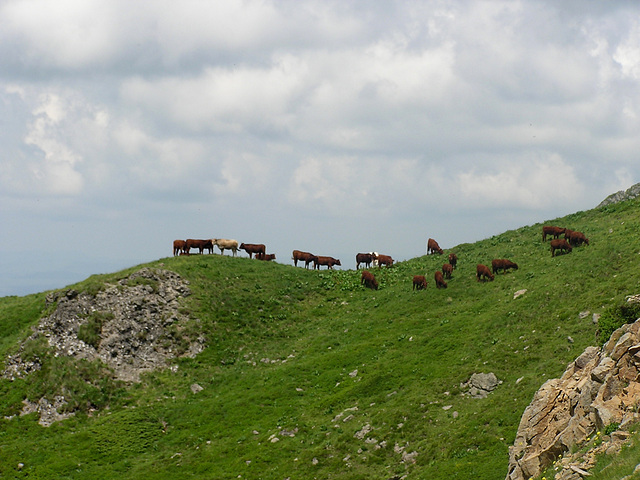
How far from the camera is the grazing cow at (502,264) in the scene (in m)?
55.9

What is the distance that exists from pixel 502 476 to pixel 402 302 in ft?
99.0

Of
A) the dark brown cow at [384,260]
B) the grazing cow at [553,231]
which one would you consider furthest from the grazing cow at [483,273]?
the dark brown cow at [384,260]

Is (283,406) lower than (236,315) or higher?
lower

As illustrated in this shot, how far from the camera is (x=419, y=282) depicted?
5853cm

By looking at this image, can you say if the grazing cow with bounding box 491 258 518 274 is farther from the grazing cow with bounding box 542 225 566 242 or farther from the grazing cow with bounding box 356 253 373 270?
the grazing cow with bounding box 356 253 373 270

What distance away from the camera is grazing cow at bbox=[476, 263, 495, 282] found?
5506 cm

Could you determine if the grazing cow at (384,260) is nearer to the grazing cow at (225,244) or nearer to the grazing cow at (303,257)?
the grazing cow at (303,257)

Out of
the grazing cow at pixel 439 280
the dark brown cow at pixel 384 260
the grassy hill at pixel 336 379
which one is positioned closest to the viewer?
the grassy hill at pixel 336 379

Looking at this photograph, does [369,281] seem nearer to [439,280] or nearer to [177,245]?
[439,280]

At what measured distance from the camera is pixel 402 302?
2213 inches

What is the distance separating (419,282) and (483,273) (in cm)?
657

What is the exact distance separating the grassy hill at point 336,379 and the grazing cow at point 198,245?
676cm

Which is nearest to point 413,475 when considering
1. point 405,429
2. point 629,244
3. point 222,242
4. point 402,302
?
point 405,429

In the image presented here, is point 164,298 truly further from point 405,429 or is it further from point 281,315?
point 405,429
